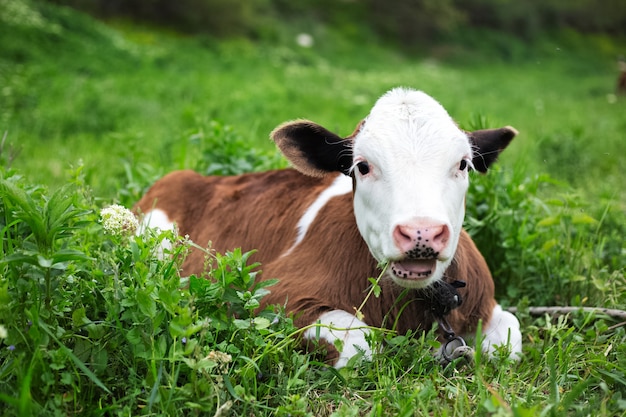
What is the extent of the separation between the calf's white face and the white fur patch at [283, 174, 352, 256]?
53 centimetres

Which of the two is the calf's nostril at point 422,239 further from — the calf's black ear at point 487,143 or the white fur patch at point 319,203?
the white fur patch at point 319,203

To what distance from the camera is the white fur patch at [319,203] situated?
363cm

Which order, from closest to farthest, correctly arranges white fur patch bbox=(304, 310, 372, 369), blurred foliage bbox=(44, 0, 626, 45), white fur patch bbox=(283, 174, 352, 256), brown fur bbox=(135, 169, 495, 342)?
white fur patch bbox=(304, 310, 372, 369) → brown fur bbox=(135, 169, 495, 342) → white fur patch bbox=(283, 174, 352, 256) → blurred foliage bbox=(44, 0, 626, 45)

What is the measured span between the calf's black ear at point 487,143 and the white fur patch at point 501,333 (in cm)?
80

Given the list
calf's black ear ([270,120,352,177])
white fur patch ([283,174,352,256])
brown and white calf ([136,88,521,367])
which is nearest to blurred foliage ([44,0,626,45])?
brown and white calf ([136,88,521,367])

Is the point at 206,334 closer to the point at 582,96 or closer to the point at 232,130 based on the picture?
the point at 232,130

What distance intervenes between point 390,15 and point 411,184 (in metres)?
39.9

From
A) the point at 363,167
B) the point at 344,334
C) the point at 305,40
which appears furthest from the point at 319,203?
the point at 305,40

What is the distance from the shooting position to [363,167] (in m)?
3.01

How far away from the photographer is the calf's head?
102 inches

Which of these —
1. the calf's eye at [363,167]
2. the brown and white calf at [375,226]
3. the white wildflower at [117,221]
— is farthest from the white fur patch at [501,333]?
the white wildflower at [117,221]

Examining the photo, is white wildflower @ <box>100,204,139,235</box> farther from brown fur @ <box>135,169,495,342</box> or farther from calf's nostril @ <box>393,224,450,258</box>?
calf's nostril @ <box>393,224,450,258</box>

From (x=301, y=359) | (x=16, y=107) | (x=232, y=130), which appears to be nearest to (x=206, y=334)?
(x=301, y=359)

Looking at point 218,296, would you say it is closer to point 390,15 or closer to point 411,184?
point 411,184
